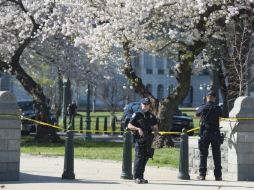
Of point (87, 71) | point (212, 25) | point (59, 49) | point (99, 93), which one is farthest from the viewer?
point (99, 93)

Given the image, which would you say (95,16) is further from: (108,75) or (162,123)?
(108,75)

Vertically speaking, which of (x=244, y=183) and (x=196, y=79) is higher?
(x=196, y=79)

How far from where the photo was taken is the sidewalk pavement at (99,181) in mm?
13711

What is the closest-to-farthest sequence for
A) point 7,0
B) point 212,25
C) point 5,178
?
point 5,178, point 212,25, point 7,0

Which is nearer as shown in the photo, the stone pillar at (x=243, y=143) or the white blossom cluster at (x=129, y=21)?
the stone pillar at (x=243, y=143)

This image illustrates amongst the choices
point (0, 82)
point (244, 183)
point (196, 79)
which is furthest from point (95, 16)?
point (196, 79)

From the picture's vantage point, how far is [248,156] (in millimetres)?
15516

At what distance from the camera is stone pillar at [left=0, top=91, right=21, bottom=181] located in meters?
14.3

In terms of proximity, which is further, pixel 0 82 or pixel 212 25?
pixel 0 82

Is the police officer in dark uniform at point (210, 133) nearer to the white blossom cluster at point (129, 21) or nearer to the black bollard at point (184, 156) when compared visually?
the black bollard at point (184, 156)

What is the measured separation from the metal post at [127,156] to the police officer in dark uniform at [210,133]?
1.51 metres

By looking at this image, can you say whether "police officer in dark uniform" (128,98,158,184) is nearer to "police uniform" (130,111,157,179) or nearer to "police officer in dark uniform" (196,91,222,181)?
"police uniform" (130,111,157,179)

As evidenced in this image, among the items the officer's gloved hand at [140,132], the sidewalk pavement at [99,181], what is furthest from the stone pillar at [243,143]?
the officer's gloved hand at [140,132]

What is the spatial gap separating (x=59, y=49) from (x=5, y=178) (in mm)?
18715
